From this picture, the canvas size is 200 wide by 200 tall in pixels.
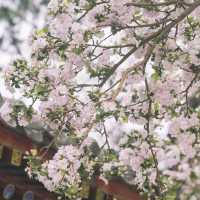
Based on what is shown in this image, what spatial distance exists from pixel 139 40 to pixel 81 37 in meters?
0.52

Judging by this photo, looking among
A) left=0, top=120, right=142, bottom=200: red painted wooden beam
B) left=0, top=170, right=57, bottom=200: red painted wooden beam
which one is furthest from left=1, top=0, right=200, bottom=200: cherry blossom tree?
left=0, top=170, right=57, bottom=200: red painted wooden beam

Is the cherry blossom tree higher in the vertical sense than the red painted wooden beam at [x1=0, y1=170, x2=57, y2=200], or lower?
higher

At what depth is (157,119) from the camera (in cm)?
466

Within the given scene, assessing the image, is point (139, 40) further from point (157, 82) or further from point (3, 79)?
point (3, 79)

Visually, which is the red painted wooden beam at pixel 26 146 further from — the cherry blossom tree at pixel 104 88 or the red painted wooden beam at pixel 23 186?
the red painted wooden beam at pixel 23 186

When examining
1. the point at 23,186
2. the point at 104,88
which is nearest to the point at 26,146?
the point at 23,186

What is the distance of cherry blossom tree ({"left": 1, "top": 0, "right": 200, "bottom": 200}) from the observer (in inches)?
157

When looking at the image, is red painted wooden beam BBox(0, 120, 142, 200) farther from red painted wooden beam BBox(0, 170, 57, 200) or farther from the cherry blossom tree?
red painted wooden beam BBox(0, 170, 57, 200)

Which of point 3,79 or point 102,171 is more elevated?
point 3,79

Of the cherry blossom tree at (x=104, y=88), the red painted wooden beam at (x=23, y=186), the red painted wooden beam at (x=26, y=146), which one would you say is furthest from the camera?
the red painted wooden beam at (x=23, y=186)

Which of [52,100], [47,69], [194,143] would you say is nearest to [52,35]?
[47,69]

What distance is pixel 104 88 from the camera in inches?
169

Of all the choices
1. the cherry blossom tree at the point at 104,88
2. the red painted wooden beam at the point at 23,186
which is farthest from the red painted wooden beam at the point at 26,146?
the red painted wooden beam at the point at 23,186

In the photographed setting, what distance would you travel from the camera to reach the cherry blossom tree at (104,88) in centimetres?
398
